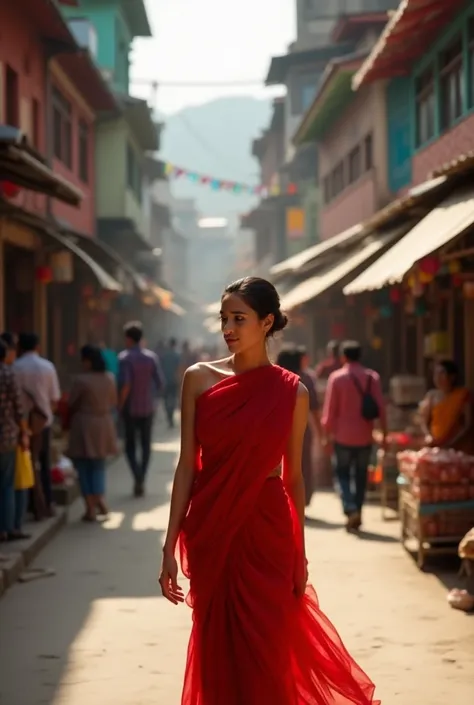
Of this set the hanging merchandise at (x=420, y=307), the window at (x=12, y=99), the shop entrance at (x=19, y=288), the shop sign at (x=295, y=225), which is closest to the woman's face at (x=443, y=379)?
the hanging merchandise at (x=420, y=307)

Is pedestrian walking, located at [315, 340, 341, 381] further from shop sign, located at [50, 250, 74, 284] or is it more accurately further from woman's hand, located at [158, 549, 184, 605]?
woman's hand, located at [158, 549, 184, 605]

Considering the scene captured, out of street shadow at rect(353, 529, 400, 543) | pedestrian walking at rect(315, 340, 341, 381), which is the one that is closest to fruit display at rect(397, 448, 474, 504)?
street shadow at rect(353, 529, 400, 543)

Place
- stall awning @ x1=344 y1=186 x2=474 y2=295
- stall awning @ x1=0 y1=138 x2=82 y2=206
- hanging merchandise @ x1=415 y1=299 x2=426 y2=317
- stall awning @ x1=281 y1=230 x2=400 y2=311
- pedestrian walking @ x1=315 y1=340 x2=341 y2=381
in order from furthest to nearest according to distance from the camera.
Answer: pedestrian walking @ x1=315 y1=340 x2=341 y2=381 → hanging merchandise @ x1=415 y1=299 x2=426 y2=317 → stall awning @ x1=281 y1=230 x2=400 y2=311 → stall awning @ x1=344 y1=186 x2=474 y2=295 → stall awning @ x1=0 y1=138 x2=82 y2=206

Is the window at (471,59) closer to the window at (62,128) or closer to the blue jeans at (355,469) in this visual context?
the blue jeans at (355,469)

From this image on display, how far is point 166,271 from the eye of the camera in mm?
68188

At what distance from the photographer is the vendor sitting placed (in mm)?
10703

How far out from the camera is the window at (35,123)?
1875 cm

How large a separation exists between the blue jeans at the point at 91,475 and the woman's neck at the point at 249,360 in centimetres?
807

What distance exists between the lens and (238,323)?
4.58 meters

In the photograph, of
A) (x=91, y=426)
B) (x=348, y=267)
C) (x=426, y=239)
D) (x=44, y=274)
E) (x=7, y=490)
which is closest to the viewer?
(x=7, y=490)

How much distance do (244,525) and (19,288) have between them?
12978 mm

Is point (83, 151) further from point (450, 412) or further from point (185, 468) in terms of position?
point (185, 468)

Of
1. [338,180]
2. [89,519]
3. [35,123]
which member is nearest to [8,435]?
[89,519]

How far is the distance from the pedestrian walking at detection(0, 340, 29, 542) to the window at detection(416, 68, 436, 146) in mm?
8312
